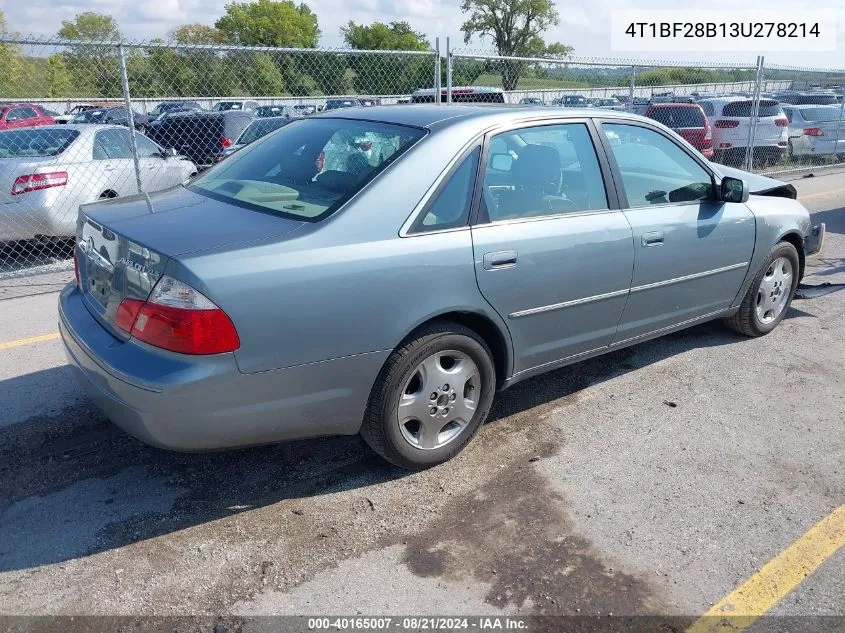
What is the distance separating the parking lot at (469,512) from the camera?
2.72 meters

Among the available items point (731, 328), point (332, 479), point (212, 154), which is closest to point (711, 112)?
point (212, 154)

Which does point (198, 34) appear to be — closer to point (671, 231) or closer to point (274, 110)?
point (274, 110)

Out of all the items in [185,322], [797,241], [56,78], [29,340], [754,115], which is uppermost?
[56,78]

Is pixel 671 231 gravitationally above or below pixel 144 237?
below

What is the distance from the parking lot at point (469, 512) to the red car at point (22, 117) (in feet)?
55.4

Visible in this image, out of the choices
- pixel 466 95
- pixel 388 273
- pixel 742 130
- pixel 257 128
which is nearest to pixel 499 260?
pixel 388 273

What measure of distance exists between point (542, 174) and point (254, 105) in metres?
21.6

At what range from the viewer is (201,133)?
12.8m

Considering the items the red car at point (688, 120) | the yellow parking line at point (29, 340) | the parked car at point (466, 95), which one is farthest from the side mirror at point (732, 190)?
the red car at point (688, 120)

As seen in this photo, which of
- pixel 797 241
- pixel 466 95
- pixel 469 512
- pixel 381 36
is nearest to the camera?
pixel 469 512

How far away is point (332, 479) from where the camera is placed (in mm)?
3477

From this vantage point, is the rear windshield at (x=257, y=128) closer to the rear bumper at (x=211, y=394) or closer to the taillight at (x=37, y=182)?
the taillight at (x=37, y=182)

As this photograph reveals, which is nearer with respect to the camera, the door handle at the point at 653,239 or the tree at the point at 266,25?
the door handle at the point at 653,239

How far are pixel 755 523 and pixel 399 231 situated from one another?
201 centimetres
